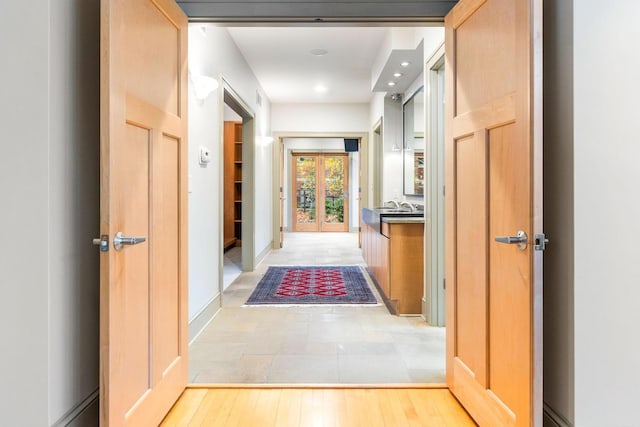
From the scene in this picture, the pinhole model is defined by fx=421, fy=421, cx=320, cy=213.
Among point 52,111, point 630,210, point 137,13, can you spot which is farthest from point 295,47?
point 630,210

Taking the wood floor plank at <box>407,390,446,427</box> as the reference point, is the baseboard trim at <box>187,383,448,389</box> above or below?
above

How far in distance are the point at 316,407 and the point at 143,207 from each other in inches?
48.5

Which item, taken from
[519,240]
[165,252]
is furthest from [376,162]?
[519,240]

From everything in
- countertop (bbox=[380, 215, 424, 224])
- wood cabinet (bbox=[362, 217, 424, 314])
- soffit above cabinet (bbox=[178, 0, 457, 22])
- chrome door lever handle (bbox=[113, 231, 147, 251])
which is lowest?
wood cabinet (bbox=[362, 217, 424, 314])

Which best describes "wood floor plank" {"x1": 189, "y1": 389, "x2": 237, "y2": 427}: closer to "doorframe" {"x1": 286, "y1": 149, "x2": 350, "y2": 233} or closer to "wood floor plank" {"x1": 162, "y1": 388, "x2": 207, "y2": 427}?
"wood floor plank" {"x1": 162, "y1": 388, "x2": 207, "y2": 427}

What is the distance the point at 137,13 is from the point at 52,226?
2.89 ft

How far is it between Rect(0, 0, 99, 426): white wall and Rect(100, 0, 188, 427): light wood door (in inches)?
7.0

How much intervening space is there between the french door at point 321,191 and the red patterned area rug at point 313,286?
232 inches

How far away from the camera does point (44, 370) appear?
1385 mm

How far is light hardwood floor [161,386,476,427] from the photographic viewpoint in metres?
1.91

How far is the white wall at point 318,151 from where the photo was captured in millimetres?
11641

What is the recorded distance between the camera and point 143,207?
1.73m

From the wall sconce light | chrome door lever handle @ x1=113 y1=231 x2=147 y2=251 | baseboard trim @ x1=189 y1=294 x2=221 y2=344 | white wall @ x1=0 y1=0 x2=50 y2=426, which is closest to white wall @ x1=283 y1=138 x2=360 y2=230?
baseboard trim @ x1=189 y1=294 x2=221 y2=344

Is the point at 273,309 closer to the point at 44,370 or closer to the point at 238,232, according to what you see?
the point at 44,370
